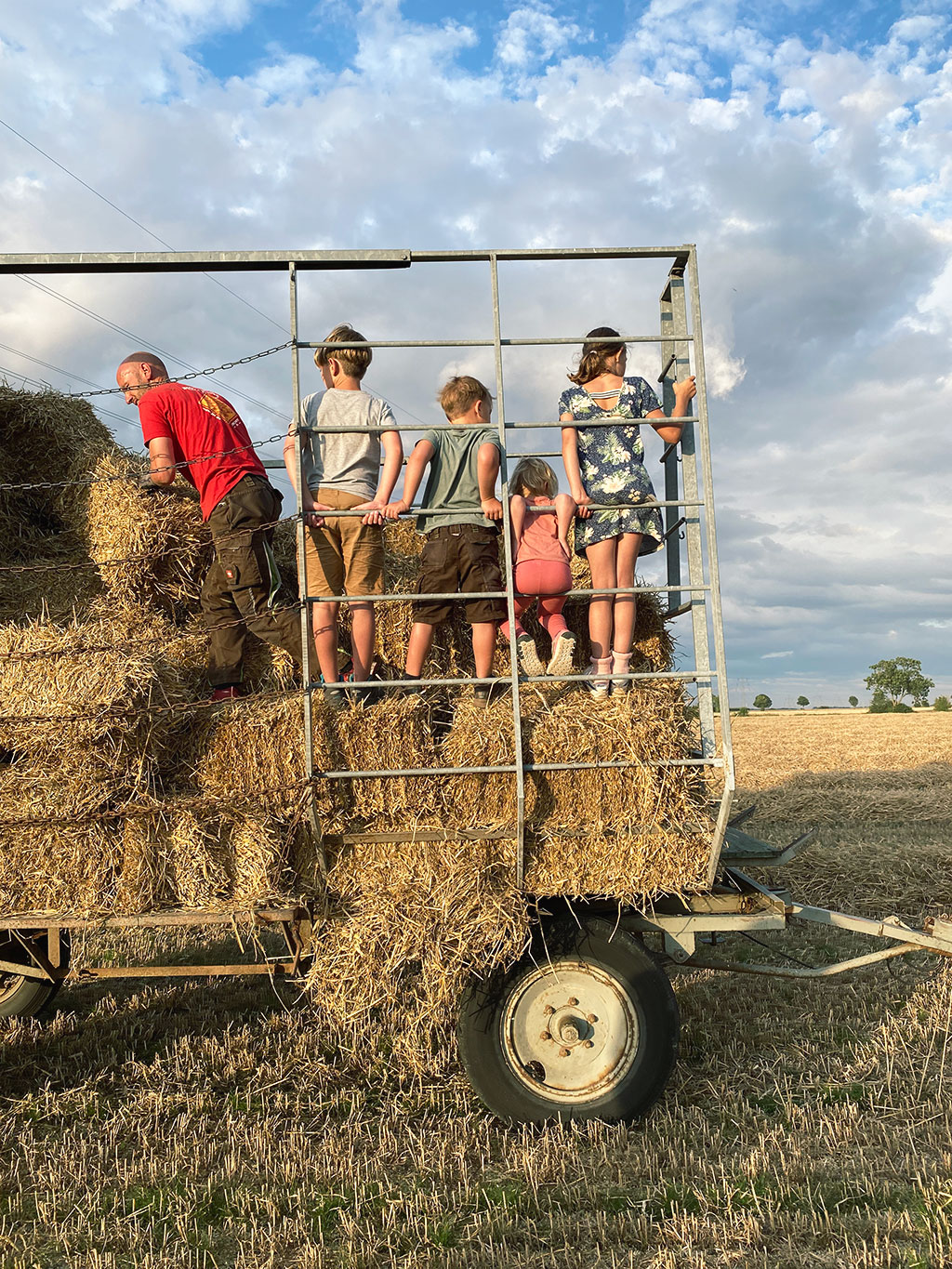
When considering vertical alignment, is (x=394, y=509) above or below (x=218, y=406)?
below

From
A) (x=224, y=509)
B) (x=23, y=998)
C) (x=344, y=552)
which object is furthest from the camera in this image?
(x=23, y=998)

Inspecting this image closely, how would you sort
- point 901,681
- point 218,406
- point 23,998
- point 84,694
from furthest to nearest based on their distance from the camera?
point 901,681, point 23,998, point 218,406, point 84,694

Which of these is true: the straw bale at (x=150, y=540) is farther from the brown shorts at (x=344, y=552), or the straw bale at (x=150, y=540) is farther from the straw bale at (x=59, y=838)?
the straw bale at (x=59, y=838)

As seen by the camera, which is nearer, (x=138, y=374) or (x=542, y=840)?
(x=542, y=840)

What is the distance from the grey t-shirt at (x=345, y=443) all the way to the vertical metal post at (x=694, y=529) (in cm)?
132

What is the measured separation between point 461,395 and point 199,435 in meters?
1.30

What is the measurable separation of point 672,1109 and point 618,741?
5.41 feet

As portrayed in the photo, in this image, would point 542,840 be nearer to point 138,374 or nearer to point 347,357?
point 347,357

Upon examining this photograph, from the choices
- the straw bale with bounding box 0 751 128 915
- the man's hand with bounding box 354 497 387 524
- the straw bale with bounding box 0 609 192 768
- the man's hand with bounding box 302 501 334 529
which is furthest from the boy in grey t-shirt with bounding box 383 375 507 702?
the straw bale with bounding box 0 751 128 915

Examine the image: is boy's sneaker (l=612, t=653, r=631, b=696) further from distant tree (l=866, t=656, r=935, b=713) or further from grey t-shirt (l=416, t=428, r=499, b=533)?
distant tree (l=866, t=656, r=935, b=713)

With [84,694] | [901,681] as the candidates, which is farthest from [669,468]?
[901,681]

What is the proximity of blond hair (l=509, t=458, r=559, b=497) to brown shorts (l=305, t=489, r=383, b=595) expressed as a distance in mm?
934

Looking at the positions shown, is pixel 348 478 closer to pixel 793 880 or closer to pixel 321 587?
pixel 321 587

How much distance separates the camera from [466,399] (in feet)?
14.5
